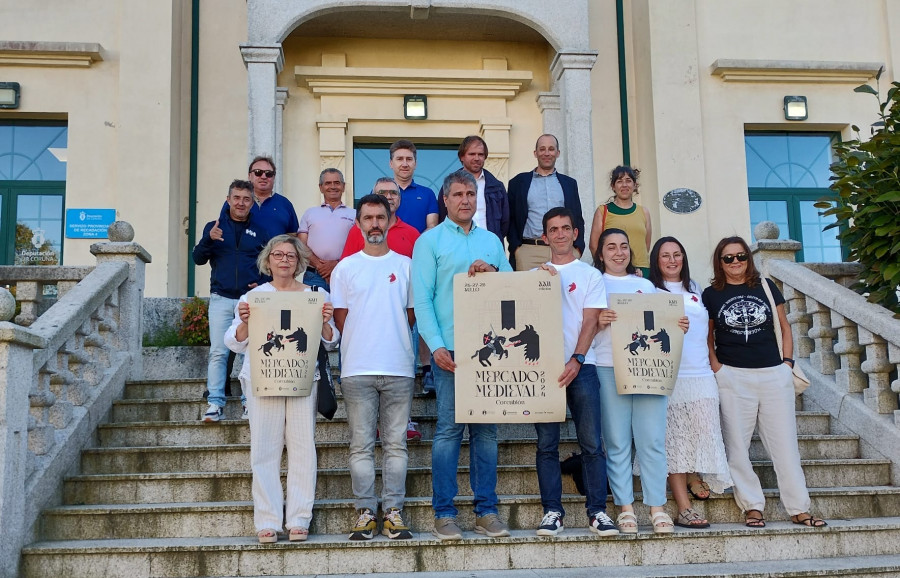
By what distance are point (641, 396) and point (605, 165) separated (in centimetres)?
625

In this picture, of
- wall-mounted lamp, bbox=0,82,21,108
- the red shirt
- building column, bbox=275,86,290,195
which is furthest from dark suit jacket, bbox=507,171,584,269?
wall-mounted lamp, bbox=0,82,21,108

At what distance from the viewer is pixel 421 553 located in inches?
195

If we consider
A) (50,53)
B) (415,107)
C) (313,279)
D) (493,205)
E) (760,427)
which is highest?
(50,53)

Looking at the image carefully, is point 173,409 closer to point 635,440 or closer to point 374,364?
point 374,364

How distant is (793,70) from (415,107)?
4.57 m

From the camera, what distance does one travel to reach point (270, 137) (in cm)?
920

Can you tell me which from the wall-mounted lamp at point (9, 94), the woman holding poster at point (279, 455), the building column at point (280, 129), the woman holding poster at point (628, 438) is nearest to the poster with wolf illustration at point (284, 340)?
the woman holding poster at point (279, 455)

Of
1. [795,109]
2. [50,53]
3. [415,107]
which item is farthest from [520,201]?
[50,53]

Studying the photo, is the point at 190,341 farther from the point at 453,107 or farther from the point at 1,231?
the point at 453,107

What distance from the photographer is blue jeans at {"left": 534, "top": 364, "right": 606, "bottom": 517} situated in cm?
516

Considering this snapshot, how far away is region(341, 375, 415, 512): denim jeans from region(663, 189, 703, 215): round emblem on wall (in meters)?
6.15

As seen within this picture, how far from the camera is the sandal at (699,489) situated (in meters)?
5.54

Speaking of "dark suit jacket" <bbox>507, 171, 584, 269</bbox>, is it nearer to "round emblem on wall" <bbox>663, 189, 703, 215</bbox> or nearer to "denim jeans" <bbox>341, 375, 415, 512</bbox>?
"denim jeans" <bbox>341, 375, 415, 512</bbox>

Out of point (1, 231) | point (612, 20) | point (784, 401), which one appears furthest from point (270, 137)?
point (784, 401)
